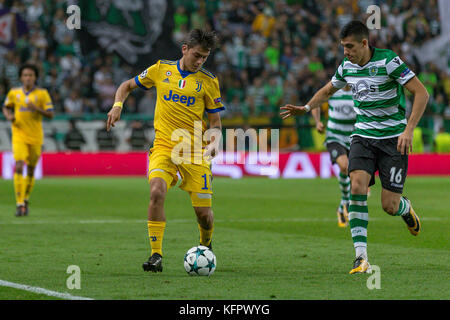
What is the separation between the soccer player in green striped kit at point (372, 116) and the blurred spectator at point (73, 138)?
581 inches

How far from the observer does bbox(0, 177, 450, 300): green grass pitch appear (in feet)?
21.2

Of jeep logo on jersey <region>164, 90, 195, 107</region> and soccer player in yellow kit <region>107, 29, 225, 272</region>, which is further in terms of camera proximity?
jeep logo on jersey <region>164, 90, 195, 107</region>

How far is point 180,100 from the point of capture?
25.4ft

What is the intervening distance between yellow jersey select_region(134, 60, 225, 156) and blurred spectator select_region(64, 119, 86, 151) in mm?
14489

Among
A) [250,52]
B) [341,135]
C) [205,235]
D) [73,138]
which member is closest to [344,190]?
[341,135]

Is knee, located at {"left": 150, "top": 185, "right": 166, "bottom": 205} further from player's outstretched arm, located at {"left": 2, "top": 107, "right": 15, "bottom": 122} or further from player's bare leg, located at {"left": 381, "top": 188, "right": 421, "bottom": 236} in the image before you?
player's outstretched arm, located at {"left": 2, "top": 107, "right": 15, "bottom": 122}

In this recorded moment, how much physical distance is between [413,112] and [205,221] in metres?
2.08

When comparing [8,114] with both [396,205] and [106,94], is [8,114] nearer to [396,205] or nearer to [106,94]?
[396,205]

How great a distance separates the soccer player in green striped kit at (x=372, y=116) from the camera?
7.39 metres

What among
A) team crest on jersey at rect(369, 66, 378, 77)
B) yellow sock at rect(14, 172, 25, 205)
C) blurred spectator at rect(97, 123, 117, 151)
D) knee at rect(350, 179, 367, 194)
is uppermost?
blurred spectator at rect(97, 123, 117, 151)

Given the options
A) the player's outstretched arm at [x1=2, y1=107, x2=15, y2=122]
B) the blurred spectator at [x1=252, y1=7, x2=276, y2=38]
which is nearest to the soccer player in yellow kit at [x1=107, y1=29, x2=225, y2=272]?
the player's outstretched arm at [x1=2, y1=107, x2=15, y2=122]

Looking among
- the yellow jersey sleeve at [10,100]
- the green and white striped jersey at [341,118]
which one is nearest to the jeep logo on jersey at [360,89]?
the green and white striped jersey at [341,118]

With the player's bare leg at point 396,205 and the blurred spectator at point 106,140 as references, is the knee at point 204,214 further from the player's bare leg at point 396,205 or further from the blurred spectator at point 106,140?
the blurred spectator at point 106,140
